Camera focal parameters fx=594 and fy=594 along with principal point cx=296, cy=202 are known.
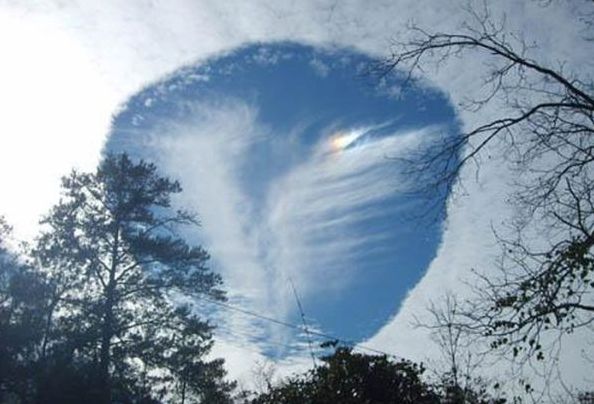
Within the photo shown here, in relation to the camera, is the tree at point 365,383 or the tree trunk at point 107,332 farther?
the tree trunk at point 107,332

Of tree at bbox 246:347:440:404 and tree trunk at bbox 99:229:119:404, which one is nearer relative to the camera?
tree at bbox 246:347:440:404

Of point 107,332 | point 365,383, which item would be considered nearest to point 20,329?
point 107,332

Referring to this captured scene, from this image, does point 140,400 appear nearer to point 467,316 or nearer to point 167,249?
point 167,249

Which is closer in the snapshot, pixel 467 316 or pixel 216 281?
pixel 467 316

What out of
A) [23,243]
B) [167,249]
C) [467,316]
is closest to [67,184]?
[23,243]

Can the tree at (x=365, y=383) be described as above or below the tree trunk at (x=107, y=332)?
below

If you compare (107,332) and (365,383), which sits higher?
(107,332)

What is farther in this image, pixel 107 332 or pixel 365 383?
pixel 107 332

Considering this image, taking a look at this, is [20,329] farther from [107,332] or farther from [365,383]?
[365,383]
